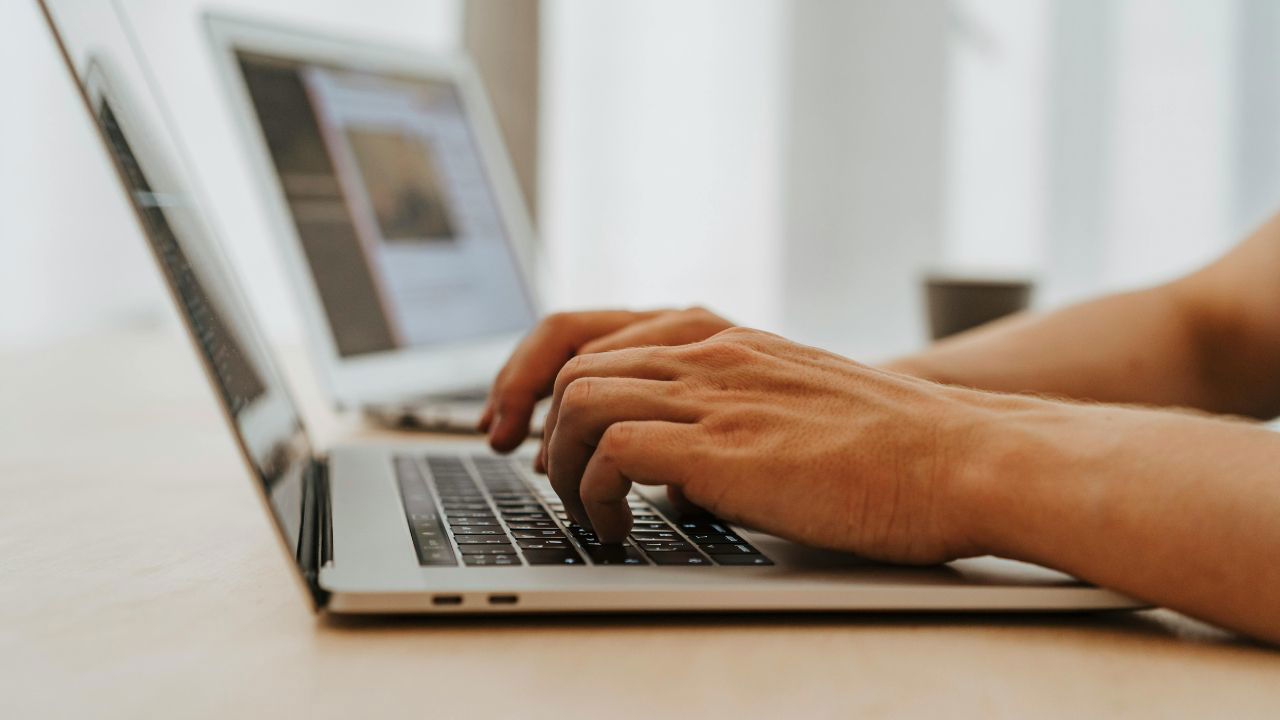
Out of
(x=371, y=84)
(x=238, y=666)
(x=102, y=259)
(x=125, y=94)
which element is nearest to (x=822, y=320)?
(x=102, y=259)

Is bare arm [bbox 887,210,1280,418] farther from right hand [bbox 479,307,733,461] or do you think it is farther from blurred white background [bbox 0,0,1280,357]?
blurred white background [bbox 0,0,1280,357]

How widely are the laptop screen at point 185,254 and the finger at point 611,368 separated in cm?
12

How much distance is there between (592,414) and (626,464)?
0.03 metres

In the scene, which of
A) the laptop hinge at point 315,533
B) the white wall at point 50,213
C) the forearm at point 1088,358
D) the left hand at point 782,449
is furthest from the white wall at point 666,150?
the left hand at point 782,449

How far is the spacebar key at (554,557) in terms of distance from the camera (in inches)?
17.6

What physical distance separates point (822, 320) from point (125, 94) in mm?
2335

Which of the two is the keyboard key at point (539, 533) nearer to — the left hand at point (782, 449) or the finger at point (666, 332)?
the left hand at point (782, 449)

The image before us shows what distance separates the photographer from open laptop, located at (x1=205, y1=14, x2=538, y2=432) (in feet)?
3.31

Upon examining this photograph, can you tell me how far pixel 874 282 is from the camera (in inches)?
110

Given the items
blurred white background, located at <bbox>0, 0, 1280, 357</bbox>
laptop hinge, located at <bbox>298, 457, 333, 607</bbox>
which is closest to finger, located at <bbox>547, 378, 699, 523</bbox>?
laptop hinge, located at <bbox>298, 457, 333, 607</bbox>

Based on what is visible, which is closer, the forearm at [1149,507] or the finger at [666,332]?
the forearm at [1149,507]

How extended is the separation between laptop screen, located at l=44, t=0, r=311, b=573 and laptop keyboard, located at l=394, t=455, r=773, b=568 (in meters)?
0.06

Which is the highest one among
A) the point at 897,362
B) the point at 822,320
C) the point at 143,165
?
the point at 143,165

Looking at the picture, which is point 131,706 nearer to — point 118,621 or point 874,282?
point 118,621
